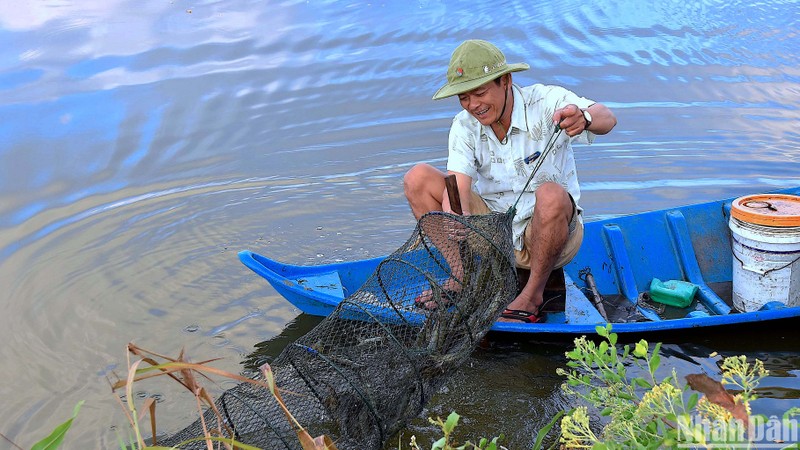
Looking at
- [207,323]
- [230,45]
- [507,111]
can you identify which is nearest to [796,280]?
[507,111]

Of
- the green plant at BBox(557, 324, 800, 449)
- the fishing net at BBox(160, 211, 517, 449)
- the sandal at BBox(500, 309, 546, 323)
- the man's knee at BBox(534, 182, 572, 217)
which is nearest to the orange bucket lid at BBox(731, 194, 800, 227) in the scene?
the man's knee at BBox(534, 182, 572, 217)

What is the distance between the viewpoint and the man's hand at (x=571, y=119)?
4.40m

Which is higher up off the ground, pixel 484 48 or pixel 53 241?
pixel 484 48

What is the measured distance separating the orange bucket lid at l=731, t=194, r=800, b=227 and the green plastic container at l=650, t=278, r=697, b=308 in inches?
22.5

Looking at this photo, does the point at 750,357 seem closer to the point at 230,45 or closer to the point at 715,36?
the point at 715,36

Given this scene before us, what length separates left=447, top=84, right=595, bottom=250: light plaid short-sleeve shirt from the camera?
15.4 ft

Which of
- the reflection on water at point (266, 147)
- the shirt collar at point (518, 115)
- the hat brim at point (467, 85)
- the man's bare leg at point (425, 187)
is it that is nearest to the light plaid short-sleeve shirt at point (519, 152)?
the shirt collar at point (518, 115)

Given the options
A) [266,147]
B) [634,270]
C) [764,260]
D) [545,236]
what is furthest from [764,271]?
[266,147]

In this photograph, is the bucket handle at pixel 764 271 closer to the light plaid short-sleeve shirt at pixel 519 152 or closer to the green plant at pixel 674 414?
the light plaid short-sleeve shirt at pixel 519 152

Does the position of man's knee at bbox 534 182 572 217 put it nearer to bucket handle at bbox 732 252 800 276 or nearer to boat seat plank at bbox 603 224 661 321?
boat seat plank at bbox 603 224 661 321

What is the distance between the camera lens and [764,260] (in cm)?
482

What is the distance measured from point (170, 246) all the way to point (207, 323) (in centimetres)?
126

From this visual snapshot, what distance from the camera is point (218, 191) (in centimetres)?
739

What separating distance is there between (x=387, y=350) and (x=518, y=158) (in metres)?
1.42
